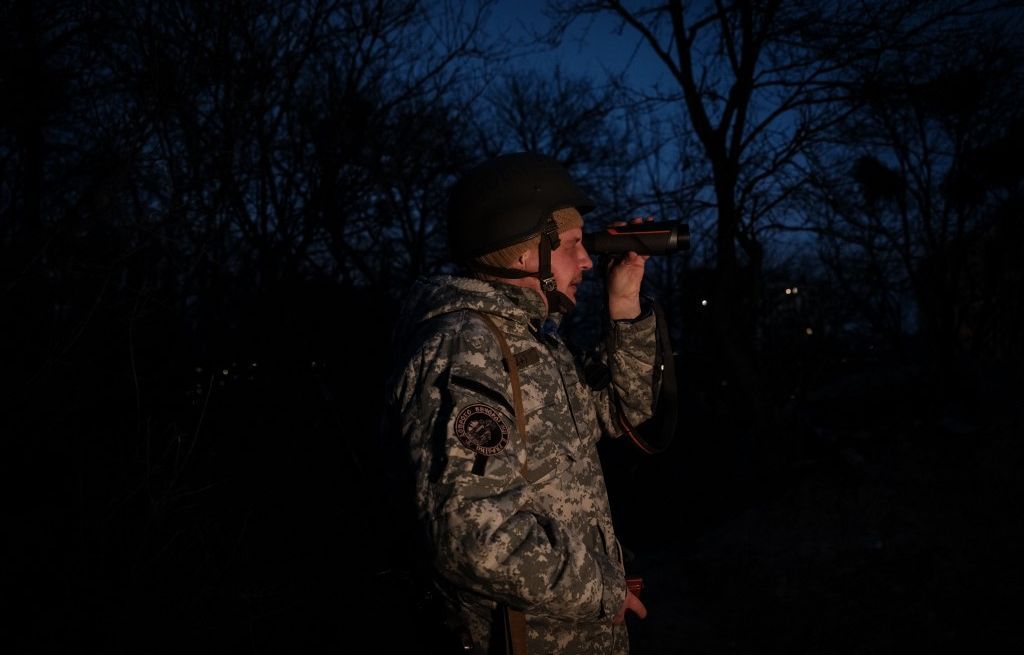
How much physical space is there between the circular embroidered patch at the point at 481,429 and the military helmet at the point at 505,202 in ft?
2.39

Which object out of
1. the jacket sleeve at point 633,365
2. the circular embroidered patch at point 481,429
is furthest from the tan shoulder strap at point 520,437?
the jacket sleeve at point 633,365

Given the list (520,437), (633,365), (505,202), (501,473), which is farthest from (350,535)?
(501,473)

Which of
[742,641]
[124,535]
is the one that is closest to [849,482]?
[742,641]

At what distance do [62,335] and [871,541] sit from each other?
5.81 metres

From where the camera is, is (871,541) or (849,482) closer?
(871,541)

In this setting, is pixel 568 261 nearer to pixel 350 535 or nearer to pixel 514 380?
pixel 514 380

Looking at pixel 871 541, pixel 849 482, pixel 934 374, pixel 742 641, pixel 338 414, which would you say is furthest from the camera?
pixel 934 374

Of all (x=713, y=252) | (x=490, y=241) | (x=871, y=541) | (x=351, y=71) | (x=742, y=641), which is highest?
(x=351, y=71)

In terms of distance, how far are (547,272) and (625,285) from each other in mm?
401

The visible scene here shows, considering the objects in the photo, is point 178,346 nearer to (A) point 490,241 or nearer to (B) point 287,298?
(B) point 287,298

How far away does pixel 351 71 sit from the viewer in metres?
7.36

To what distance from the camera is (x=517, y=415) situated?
6.50ft

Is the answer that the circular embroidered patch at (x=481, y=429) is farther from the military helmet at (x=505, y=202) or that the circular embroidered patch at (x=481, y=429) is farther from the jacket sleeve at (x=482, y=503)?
the military helmet at (x=505, y=202)

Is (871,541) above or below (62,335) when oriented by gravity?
below
